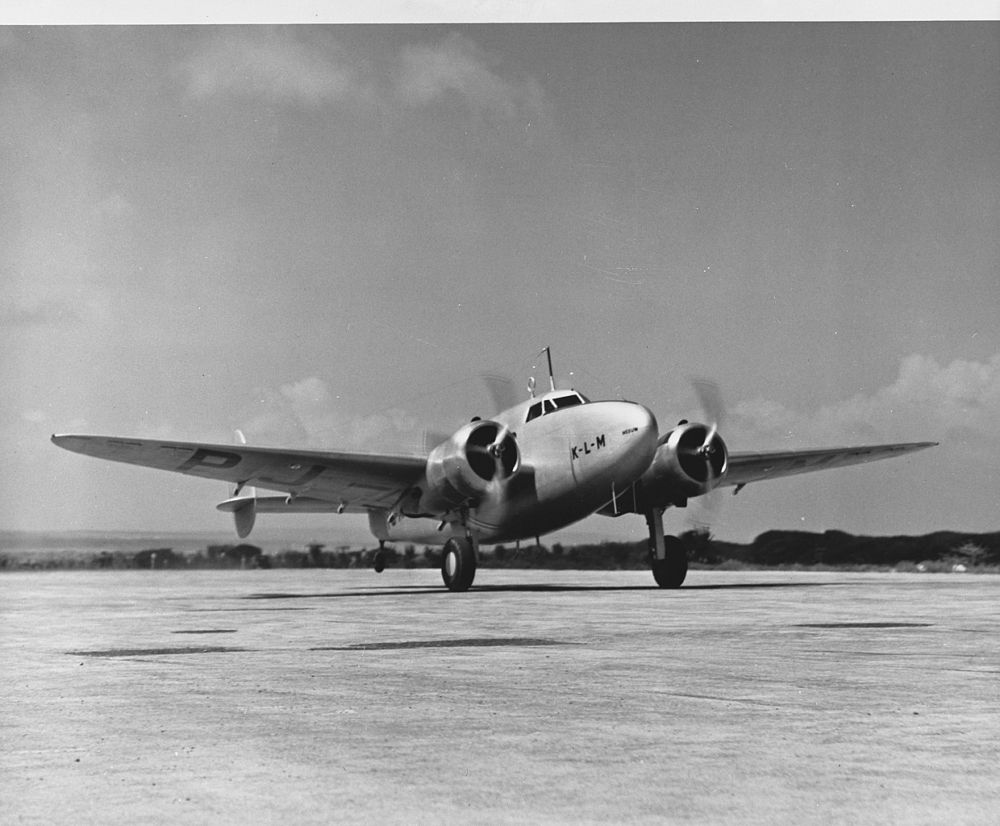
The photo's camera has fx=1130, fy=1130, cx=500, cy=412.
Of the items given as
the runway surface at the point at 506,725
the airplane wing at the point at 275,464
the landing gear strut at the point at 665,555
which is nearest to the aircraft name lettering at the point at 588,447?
the landing gear strut at the point at 665,555

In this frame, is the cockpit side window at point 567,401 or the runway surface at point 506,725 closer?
the runway surface at point 506,725

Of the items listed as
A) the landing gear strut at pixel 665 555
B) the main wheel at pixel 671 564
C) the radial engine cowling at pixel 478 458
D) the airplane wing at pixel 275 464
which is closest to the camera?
the airplane wing at pixel 275 464

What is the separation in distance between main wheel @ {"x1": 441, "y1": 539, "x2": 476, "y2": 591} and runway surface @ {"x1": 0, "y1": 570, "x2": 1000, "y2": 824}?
397 inches

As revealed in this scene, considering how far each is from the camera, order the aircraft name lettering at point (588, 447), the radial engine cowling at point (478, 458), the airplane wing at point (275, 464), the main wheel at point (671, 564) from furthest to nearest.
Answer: the main wheel at point (671, 564) < the aircraft name lettering at point (588, 447) < the radial engine cowling at point (478, 458) < the airplane wing at point (275, 464)

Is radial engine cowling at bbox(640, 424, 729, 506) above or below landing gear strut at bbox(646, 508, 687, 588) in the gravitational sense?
above

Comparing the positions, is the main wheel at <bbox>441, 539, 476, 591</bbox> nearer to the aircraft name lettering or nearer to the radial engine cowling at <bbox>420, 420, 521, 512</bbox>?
the radial engine cowling at <bbox>420, 420, 521, 512</bbox>

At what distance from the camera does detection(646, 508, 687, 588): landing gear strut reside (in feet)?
79.9

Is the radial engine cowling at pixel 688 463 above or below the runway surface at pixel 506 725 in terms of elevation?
above

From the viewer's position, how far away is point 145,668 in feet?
29.8

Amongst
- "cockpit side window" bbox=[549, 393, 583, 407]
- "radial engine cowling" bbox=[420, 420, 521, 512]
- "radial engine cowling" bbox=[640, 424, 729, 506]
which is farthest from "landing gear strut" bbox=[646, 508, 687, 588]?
"radial engine cowling" bbox=[420, 420, 521, 512]

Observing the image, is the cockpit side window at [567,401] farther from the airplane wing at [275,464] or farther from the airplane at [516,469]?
the airplane wing at [275,464]

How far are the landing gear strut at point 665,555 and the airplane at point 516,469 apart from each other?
22 mm

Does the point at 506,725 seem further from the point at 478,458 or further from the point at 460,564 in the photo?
the point at 460,564

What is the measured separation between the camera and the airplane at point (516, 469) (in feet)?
71.5
